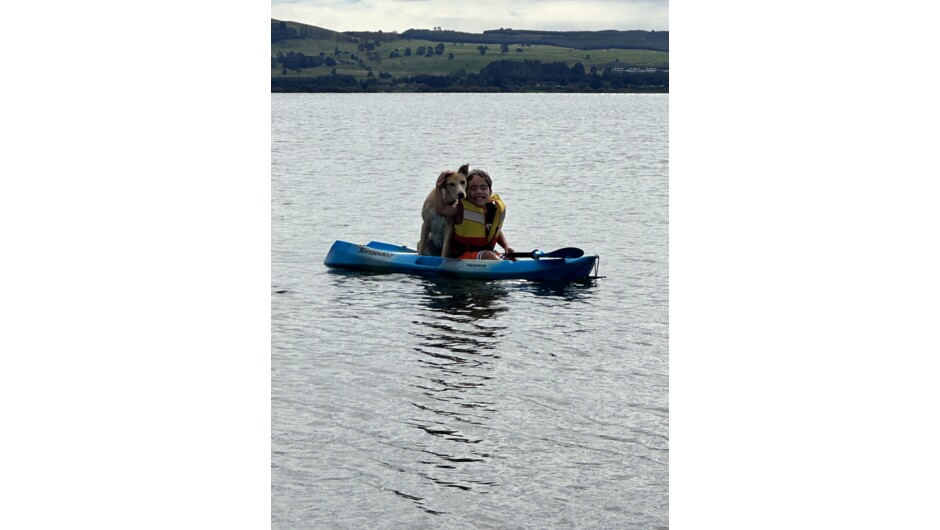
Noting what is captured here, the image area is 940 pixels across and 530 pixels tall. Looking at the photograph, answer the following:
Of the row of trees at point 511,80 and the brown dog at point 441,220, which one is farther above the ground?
the row of trees at point 511,80

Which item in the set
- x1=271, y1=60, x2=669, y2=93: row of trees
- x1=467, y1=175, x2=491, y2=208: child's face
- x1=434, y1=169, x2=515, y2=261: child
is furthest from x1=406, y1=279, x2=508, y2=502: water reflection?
x1=271, y1=60, x2=669, y2=93: row of trees

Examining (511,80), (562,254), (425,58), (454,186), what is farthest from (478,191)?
(511,80)

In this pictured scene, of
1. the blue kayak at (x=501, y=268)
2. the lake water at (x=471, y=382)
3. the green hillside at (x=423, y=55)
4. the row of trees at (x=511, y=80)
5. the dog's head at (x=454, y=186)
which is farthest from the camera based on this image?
the row of trees at (x=511, y=80)

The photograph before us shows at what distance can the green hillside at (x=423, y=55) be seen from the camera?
26.4 meters

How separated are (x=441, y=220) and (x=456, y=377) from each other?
21.0 feet

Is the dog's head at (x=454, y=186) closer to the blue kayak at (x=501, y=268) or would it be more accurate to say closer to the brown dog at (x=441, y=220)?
the brown dog at (x=441, y=220)

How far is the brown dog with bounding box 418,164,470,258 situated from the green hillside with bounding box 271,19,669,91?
3405 millimetres

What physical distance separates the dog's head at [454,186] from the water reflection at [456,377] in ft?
4.04

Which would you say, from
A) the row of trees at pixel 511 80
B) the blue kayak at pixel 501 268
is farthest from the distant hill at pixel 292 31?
the row of trees at pixel 511 80

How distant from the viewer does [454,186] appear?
57.0ft
